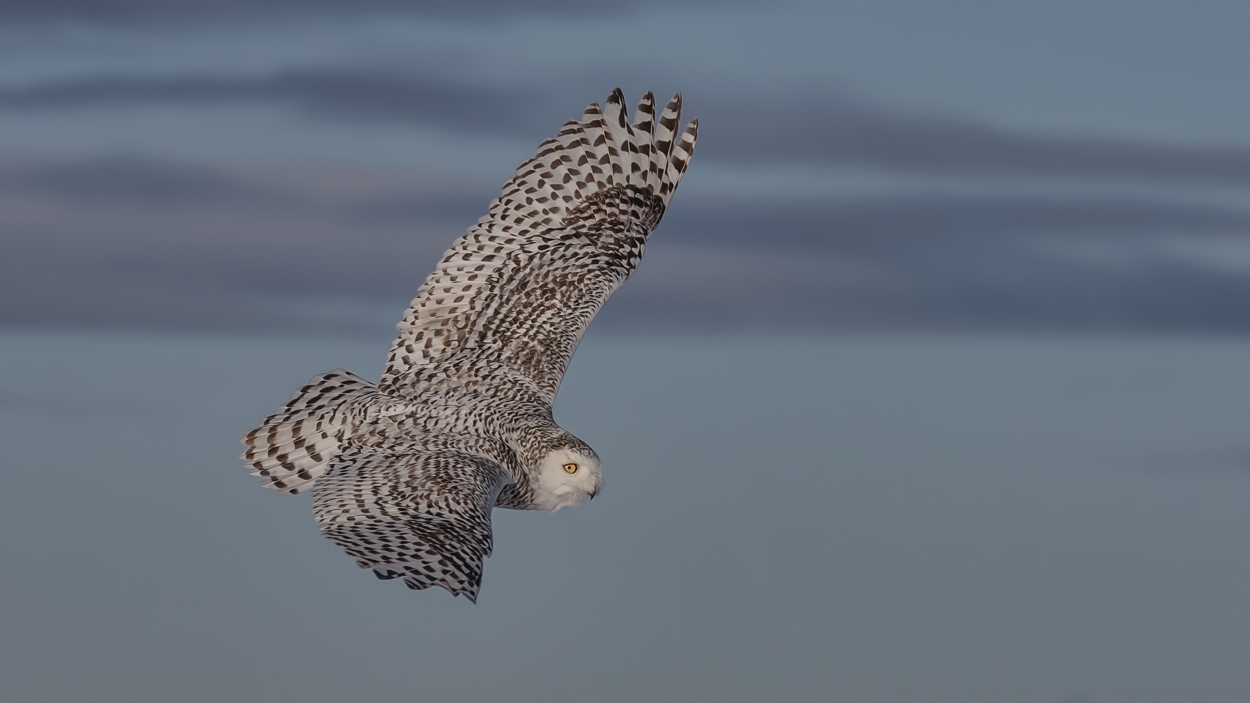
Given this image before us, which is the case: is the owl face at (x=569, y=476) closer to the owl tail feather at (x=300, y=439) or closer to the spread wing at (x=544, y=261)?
the spread wing at (x=544, y=261)

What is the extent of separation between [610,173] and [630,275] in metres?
1.55

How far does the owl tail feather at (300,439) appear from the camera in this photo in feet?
70.5

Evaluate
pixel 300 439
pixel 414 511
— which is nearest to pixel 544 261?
pixel 300 439

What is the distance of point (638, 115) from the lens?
2498 centimetres

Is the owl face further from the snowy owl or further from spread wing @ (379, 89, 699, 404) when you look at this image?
spread wing @ (379, 89, 699, 404)

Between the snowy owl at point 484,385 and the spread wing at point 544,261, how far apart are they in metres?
0.02

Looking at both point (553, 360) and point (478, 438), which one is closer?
point (478, 438)

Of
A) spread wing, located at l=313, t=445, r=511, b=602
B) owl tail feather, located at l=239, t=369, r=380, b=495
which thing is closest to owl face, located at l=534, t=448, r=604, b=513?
spread wing, located at l=313, t=445, r=511, b=602

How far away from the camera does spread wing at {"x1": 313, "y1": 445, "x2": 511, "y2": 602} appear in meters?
17.8

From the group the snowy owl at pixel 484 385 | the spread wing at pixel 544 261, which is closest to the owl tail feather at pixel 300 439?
the snowy owl at pixel 484 385

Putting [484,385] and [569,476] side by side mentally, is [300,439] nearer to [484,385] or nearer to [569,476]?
[484,385]

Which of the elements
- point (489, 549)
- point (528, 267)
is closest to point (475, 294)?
point (528, 267)

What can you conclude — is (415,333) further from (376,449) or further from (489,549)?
(489,549)

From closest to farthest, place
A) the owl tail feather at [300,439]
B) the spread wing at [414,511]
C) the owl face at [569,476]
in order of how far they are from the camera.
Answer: the spread wing at [414,511] < the owl face at [569,476] < the owl tail feather at [300,439]
